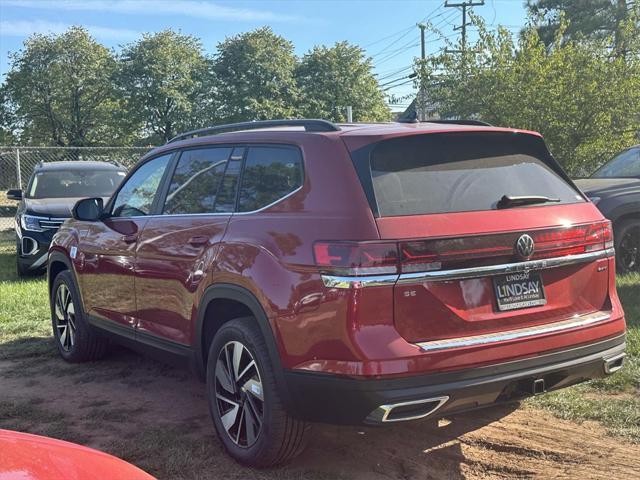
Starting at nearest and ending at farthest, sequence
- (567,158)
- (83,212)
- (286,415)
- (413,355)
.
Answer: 1. (413,355)
2. (286,415)
3. (83,212)
4. (567,158)

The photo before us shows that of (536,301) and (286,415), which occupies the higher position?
(536,301)

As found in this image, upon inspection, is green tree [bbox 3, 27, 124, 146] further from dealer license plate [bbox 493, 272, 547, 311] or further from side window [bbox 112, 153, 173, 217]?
dealer license plate [bbox 493, 272, 547, 311]

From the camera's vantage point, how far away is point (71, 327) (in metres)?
5.86

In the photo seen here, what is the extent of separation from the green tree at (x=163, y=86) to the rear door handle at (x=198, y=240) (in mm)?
34363

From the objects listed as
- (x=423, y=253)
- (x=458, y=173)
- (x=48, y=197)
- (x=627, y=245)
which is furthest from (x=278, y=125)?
(x=48, y=197)

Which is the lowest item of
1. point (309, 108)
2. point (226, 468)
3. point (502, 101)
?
point (226, 468)

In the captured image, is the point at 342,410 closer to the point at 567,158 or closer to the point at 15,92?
the point at 567,158

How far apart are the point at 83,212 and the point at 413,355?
10.9 feet

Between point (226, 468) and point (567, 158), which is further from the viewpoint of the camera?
point (567, 158)

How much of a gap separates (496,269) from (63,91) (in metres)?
40.8

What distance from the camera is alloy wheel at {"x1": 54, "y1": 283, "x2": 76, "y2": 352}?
5.81 metres

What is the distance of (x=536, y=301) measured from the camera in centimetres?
332

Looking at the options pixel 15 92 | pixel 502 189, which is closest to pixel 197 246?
pixel 502 189

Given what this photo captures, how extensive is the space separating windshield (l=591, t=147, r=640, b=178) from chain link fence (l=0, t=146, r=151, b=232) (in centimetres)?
878
